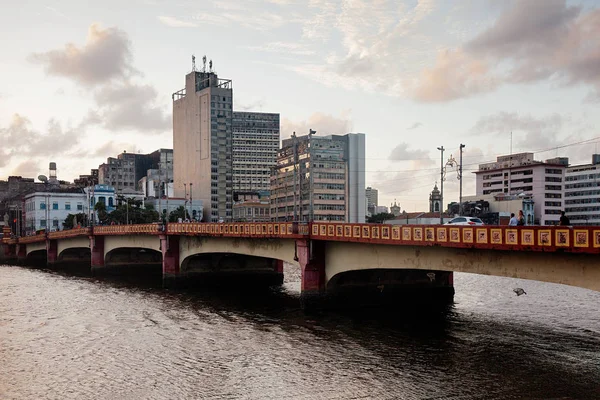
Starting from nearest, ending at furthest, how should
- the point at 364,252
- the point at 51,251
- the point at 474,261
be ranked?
the point at 474,261 < the point at 364,252 < the point at 51,251

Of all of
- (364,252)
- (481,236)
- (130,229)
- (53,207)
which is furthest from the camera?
(53,207)

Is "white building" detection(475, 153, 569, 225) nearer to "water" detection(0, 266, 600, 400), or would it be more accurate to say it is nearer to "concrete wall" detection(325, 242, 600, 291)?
"water" detection(0, 266, 600, 400)

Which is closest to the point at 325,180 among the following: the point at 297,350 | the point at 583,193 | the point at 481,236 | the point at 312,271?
the point at 583,193

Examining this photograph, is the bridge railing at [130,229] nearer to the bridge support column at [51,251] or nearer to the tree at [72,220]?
the bridge support column at [51,251]

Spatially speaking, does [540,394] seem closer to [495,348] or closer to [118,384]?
[495,348]

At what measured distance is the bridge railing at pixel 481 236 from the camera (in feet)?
86.1

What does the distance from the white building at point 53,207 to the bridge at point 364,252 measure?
7758cm

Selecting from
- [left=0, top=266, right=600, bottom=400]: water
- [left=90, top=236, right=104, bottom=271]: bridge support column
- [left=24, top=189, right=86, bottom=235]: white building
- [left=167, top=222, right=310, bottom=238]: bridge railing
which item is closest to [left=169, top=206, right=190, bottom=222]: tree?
[left=24, top=189, right=86, bottom=235]: white building

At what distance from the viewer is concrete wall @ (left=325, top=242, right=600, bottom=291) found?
27516 millimetres

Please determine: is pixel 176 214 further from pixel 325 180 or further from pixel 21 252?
pixel 21 252

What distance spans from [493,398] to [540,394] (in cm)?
207

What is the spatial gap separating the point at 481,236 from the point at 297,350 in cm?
1240

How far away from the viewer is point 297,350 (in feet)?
111

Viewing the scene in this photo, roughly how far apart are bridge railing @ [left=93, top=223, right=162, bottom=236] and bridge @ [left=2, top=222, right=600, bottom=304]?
0.16m
